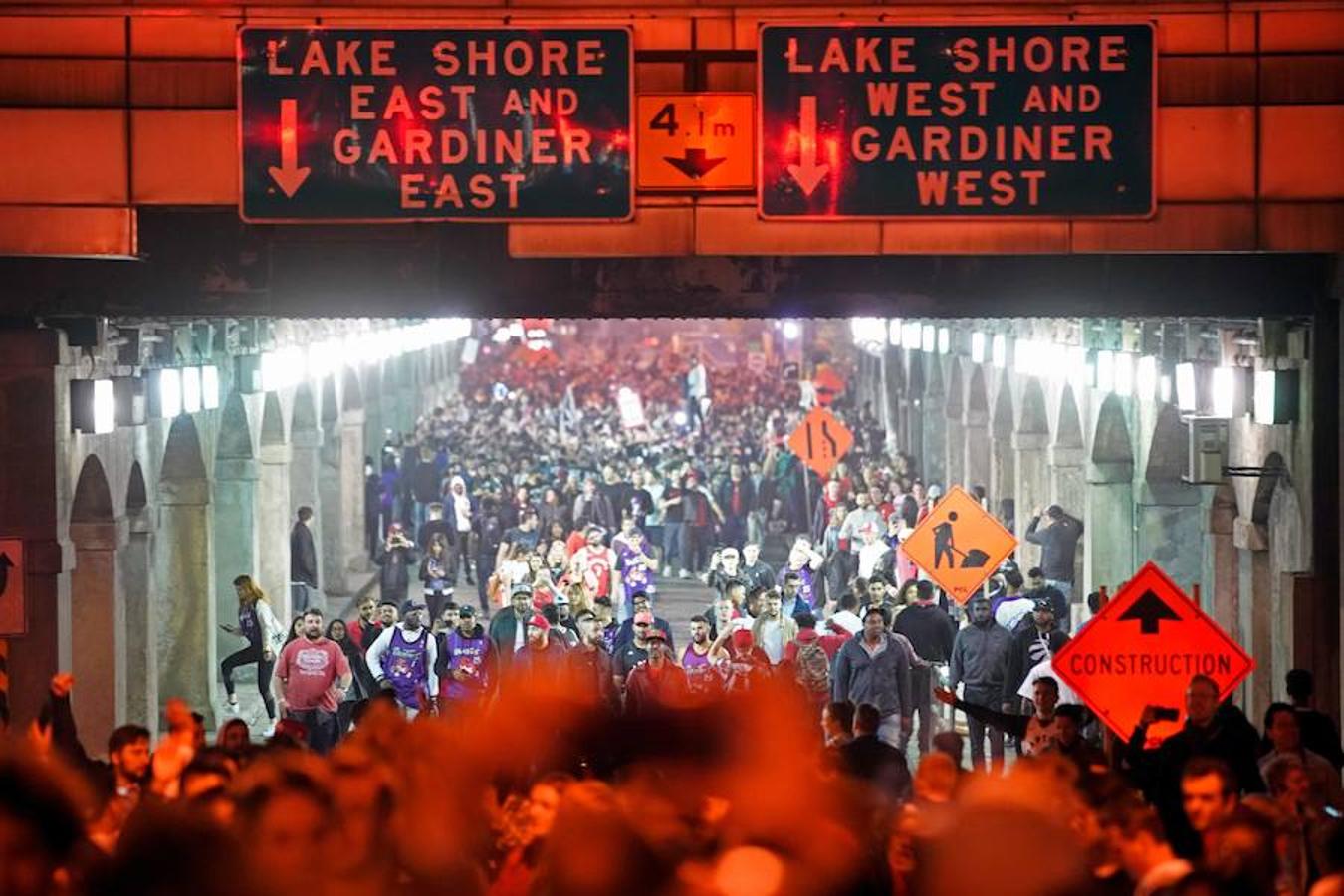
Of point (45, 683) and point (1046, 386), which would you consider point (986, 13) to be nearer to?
point (45, 683)

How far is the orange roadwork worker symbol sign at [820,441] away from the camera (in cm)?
3262

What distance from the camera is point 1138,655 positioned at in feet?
53.4

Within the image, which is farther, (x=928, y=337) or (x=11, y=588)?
(x=928, y=337)

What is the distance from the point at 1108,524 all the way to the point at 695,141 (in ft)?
49.1

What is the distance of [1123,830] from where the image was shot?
1074cm

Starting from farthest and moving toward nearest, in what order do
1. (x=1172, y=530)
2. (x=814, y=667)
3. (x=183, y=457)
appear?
(x=1172, y=530) < (x=183, y=457) < (x=814, y=667)

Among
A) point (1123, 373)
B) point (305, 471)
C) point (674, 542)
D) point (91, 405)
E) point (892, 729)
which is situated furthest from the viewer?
point (674, 542)

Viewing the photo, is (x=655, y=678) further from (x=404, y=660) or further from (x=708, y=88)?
(x=708, y=88)

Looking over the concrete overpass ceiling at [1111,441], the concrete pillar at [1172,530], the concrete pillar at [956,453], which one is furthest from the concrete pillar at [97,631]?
the concrete pillar at [956,453]

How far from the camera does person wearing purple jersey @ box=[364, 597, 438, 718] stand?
23.2m

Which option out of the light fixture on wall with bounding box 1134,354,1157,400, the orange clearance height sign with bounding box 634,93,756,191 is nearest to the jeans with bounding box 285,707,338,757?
the orange clearance height sign with bounding box 634,93,756,191

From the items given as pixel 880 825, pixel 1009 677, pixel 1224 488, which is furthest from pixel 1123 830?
pixel 1224 488

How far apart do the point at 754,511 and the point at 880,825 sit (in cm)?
3030

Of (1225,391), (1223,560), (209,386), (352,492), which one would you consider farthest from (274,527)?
(1225,391)
